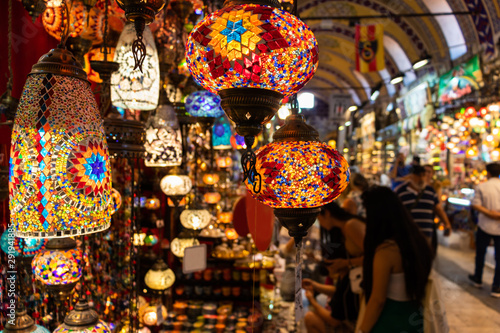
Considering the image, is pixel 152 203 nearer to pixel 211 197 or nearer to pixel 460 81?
pixel 211 197

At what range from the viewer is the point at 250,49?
2.46 feet

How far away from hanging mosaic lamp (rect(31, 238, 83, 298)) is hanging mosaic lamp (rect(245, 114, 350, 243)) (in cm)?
66

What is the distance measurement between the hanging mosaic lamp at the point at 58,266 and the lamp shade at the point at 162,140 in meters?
0.73

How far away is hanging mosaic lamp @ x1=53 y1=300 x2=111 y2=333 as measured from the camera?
3.74 ft

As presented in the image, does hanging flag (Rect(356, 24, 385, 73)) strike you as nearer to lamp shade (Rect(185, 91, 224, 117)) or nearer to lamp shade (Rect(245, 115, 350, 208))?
lamp shade (Rect(185, 91, 224, 117))

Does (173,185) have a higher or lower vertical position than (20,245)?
higher

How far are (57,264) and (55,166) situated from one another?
55 centimetres

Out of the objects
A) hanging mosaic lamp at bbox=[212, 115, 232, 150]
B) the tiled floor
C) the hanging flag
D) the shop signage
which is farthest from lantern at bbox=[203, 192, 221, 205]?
the shop signage

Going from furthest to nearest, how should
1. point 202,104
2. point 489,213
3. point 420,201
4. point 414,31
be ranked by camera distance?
1. point 414,31
2. point 489,213
3. point 420,201
4. point 202,104

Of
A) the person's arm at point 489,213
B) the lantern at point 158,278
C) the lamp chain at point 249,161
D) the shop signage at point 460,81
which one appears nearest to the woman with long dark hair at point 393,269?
the lantern at point 158,278

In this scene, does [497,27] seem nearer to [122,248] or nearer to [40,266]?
[122,248]

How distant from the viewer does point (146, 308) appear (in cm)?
266

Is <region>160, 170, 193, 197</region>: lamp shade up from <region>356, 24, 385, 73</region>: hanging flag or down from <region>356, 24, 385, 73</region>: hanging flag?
down

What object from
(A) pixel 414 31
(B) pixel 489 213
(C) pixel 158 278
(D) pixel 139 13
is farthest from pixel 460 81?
(D) pixel 139 13
